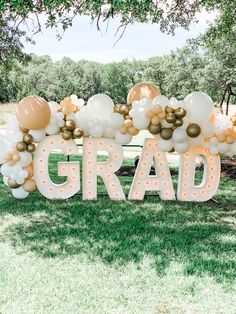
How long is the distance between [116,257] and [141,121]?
348 cm

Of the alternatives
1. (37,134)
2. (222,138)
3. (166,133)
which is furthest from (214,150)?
(37,134)

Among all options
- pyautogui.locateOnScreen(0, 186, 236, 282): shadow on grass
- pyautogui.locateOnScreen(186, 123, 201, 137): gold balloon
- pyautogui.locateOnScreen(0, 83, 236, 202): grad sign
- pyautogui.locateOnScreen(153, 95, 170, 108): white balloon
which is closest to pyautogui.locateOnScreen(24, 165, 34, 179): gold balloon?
pyautogui.locateOnScreen(0, 83, 236, 202): grad sign

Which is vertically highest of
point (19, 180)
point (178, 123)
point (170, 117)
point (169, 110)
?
point (169, 110)

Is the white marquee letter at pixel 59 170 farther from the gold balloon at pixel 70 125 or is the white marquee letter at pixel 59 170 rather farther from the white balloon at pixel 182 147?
the white balloon at pixel 182 147

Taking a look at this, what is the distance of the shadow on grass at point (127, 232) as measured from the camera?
6023 mm

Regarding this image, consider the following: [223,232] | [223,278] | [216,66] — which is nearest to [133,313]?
[223,278]

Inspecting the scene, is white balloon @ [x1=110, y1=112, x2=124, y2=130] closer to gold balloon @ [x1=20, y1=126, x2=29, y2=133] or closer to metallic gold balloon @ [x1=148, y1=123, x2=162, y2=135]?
metallic gold balloon @ [x1=148, y1=123, x2=162, y2=135]

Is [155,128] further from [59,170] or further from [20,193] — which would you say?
[20,193]

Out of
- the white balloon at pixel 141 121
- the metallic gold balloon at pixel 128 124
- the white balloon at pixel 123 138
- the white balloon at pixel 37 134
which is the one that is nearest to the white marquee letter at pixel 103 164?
the white balloon at pixel 123 138

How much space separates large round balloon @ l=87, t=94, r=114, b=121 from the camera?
8883 mm

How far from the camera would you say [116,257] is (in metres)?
5.97

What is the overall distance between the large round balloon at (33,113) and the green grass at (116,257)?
1.65 m

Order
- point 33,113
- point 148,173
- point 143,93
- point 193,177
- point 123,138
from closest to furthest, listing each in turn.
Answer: point 33,113 → point 123,138 → point 148,173 → point 193,177 → point 143,93

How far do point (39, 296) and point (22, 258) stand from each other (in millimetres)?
1274
